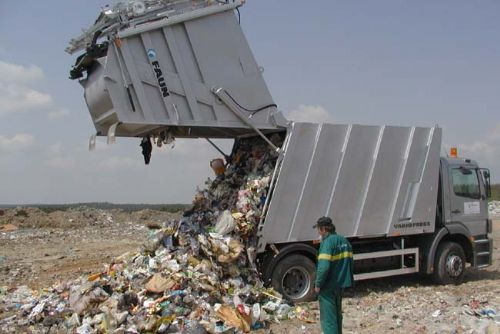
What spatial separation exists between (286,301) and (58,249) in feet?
28.0

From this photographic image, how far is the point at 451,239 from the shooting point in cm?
905

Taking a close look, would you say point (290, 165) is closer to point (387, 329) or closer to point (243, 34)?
point (243, 34)

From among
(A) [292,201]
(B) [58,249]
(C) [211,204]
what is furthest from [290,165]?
(B) [58,249]

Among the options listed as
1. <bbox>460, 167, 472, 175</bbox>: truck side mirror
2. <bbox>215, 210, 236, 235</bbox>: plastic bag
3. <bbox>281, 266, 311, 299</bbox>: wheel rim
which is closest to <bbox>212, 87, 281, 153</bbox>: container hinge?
<bbox>215, 210, 236, 235</bbox>: plastic bag

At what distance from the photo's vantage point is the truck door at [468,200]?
29.5 feet

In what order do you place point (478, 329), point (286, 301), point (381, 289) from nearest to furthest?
point (478, 329), point (286, 301), point (381, 289)

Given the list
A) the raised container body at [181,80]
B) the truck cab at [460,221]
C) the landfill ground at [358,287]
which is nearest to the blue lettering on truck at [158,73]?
the raised container body at [181,80]

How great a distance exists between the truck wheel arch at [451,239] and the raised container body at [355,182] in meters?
0.26

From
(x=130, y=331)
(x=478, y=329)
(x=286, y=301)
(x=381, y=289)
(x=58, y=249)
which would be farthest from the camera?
(x=58, y=249)

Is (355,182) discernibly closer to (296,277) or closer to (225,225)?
(296,277)

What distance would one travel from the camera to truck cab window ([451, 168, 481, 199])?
9.01 meters

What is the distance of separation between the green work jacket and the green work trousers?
2.6 inches

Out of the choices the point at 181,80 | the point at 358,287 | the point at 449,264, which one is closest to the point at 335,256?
the point at 181,80

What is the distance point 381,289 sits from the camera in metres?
8.73
